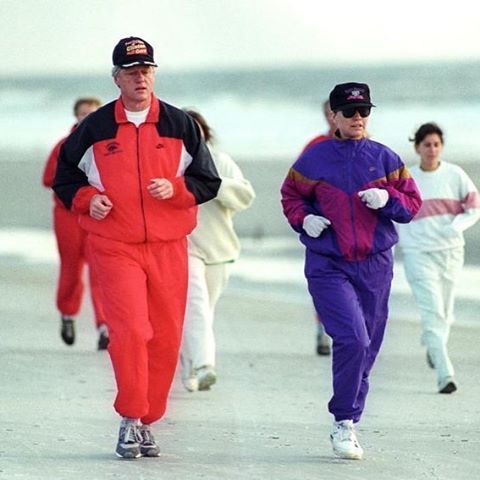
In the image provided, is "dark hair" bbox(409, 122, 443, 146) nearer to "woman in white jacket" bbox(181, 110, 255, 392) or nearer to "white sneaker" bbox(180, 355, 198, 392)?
"woman in white jacket" bbox(181, 110, 255, 392)

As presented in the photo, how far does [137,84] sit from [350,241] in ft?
3.86

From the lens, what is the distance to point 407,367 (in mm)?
12930

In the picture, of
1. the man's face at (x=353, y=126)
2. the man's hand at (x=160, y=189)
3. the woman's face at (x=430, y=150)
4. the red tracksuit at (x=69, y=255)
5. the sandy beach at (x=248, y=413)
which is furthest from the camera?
the red tracksuit at (x=69, y=255)

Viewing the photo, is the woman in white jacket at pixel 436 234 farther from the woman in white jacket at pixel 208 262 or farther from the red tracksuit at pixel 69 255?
the red tracksuit at pixel 69 255

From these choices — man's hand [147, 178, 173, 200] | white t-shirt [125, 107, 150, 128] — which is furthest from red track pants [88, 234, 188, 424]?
white t-shirt [125, 107, 150, 128]

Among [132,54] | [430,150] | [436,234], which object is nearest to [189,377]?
[436,234]

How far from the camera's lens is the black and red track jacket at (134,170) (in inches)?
361

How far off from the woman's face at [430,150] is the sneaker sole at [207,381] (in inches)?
73.2

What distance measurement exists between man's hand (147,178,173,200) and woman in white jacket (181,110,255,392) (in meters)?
2.41

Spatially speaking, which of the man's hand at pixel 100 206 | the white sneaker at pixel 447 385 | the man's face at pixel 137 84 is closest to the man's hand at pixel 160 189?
the man's hand at pixel 100 206

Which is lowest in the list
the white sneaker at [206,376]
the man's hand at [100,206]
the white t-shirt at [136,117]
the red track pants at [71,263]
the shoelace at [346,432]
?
the white sneaker at [206,376]

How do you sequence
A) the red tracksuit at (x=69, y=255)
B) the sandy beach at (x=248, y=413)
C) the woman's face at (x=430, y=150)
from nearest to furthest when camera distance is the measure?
the sandy beach at (x=248, y=413) → the woman's face at (x=430, y=150) → the red tracksuit at (x=69, y=255)

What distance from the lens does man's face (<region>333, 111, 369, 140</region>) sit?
938 cm

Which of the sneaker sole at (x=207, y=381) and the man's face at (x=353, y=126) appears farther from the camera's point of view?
the sneaker sole at (x=207, y=381)
